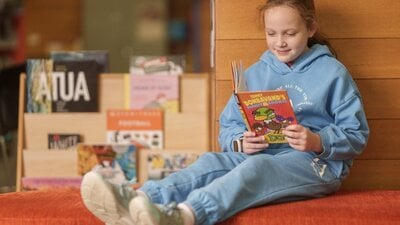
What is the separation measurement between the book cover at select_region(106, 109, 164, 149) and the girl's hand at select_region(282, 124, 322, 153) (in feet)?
2.84

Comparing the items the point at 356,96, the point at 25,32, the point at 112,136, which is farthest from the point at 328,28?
the point at 25,32

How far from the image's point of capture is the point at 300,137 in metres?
1.79

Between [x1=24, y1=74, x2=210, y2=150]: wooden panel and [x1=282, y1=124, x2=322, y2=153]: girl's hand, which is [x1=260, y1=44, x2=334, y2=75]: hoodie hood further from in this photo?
[x1=24, y1=74, x2=210, y2=150]: wooden panel

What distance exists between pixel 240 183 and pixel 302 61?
473 millimetres

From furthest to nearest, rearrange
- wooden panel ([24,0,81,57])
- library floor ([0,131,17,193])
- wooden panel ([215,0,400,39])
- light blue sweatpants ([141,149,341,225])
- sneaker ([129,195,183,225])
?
wooden panel ([24,0,81,57]) < library floor ([0,131,17,193]) < wooden panel ([215,0,400,39]) < light blue sweatpants ([141,149,341,225]) < sneaker ([129,195,183,225])

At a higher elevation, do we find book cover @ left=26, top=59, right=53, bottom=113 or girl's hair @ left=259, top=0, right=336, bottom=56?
girl's hair @ left=259, top=0, right=336, bottom=56

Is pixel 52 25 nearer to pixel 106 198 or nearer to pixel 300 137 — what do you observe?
pixel 300 137

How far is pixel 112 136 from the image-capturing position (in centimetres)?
262

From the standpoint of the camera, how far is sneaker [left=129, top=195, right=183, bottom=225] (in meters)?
1.50

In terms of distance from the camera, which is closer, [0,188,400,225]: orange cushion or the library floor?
[0,188,400,225]: orange cushion

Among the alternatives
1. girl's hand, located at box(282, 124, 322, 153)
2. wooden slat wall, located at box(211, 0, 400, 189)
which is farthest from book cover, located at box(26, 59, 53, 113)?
girl's hand, located at box(282, 124, 322, 153)

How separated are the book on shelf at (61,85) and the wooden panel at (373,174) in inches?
38.4

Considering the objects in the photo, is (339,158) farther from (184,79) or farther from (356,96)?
(184,79)

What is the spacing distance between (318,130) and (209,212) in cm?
46
